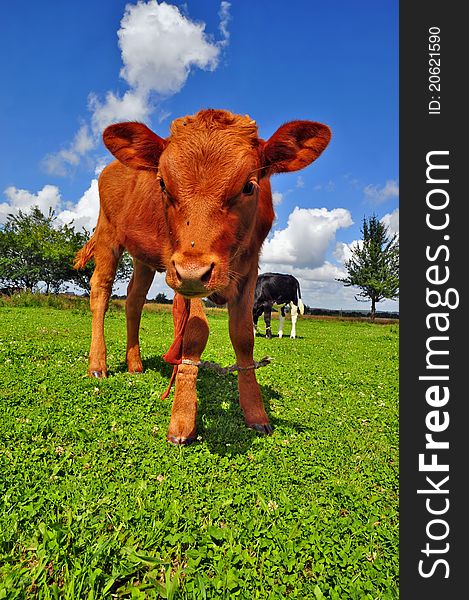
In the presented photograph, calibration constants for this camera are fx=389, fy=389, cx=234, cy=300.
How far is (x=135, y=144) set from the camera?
13.3 feet

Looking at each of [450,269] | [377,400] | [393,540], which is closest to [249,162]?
[450,269]

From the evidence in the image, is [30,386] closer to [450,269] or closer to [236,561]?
[236,561]

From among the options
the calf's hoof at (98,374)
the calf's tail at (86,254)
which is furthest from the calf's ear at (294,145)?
the calf's tail at (86,254)

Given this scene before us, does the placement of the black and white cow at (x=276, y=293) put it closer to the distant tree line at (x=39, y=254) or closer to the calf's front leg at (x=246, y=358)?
the calf's front leg at (x=246, y=358)

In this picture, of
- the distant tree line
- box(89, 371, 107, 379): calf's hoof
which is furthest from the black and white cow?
the distant tree line

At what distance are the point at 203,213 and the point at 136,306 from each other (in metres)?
4.56

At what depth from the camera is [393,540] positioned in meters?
2.88

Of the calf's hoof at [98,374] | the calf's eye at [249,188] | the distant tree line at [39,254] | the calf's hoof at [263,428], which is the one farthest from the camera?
the distant tree line at [39,254]

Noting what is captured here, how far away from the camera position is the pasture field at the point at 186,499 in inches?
92.7

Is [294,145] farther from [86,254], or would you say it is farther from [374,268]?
[374,268]

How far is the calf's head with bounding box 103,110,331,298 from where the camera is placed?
3125 mm

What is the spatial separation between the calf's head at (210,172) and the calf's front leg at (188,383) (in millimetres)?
583

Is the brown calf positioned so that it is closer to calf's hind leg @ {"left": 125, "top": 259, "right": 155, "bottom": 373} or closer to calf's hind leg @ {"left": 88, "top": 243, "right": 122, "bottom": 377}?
calf's hind leg @ {"left": 88, "top": 243, "right": 122, "bottom": 377}

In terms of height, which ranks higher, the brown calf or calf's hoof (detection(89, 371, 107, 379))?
the brown calf
